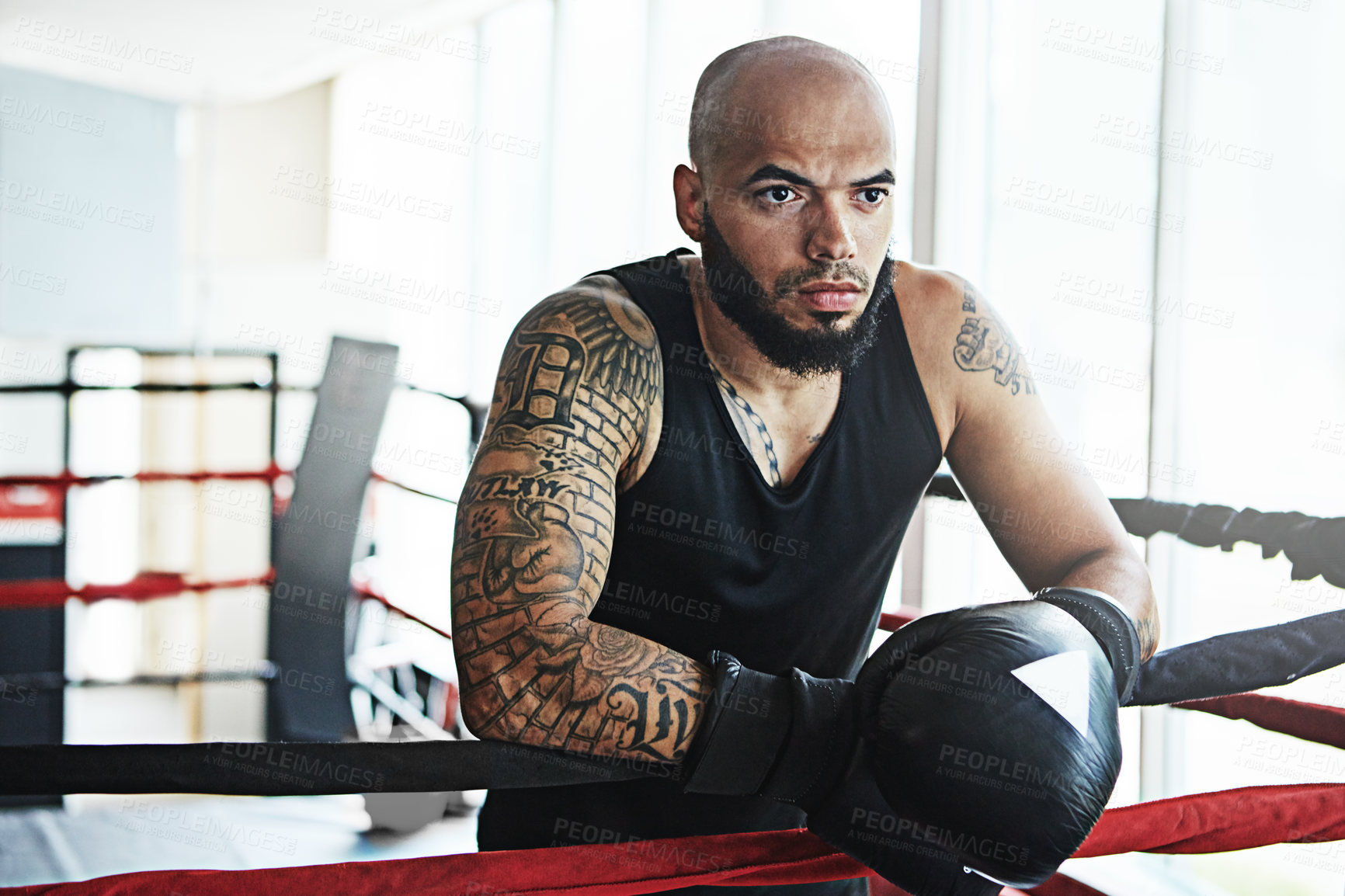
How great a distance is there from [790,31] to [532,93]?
1752mm

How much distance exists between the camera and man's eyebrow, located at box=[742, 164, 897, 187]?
105 cm

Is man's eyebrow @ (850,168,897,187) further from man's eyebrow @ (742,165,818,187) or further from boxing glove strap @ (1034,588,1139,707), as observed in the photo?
boxing glove strap @ (1034,588,1139,707)

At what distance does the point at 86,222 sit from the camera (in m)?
6.12

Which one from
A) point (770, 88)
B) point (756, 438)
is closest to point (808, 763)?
point (756, 438)

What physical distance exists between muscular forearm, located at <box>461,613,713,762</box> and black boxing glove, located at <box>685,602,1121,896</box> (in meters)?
0.03

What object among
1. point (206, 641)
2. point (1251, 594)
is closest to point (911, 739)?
point (1251, 594)

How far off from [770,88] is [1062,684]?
662mm

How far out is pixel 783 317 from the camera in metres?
1.08

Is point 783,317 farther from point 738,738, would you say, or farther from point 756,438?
point 738,738

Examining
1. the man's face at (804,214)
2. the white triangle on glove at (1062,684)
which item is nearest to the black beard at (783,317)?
the man's face at (804,214)

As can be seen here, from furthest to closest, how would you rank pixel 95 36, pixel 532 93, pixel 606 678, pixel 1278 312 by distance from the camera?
1. pixel 95 36
2. pixel 532 93
3. pixel 1278 312
4. pixel 606 678

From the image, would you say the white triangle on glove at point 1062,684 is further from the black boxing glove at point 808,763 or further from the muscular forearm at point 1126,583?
the muscular forearm at point 1126,583

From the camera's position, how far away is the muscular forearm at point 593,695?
0.80 meters

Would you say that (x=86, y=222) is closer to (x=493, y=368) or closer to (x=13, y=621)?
(x=493, y=368)
